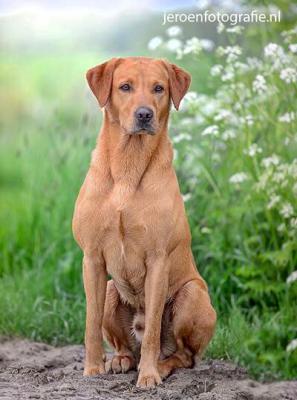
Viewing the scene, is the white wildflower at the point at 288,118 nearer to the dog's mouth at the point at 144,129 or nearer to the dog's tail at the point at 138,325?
the dog's mouth at the point at 144,129

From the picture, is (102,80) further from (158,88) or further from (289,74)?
(289,74)

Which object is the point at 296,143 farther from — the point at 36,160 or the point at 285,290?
the point at 36,160

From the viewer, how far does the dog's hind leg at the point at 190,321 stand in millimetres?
5516

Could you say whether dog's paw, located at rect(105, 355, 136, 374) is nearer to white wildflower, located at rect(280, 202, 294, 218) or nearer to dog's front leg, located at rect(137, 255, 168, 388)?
dog's front leg, located at rect(137, 255, 168, 388)

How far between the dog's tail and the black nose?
120 centimetres

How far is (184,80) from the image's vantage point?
5492mm

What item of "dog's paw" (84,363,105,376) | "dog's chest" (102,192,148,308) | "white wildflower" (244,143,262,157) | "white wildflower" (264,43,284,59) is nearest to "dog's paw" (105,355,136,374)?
"dog's paw" (84,363,105,376)

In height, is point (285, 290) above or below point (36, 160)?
below

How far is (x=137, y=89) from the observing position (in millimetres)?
5254

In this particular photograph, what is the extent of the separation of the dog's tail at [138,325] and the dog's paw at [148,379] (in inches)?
14.0

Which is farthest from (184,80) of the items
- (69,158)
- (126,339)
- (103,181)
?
(69,158)

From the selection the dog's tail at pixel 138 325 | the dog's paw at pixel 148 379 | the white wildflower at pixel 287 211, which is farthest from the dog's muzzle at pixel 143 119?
the white wildflower at pixel 287 211

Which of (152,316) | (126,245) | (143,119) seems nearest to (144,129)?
(143,119)

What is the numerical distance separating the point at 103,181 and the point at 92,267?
0.49m
